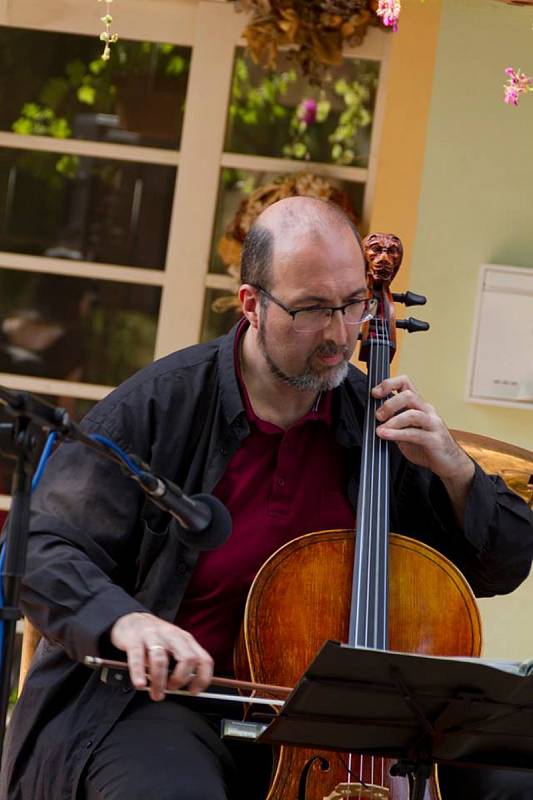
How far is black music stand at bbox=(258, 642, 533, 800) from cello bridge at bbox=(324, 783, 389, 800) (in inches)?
4.2

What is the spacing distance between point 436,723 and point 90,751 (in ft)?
1.85

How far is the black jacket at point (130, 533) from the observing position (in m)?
2.20

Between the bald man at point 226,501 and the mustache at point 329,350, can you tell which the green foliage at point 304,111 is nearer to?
the bald man at point 226,501

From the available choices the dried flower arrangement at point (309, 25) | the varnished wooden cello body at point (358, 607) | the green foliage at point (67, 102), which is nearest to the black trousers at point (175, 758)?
the varnished wooden cello body at point (358, 607)

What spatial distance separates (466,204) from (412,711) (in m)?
1.98

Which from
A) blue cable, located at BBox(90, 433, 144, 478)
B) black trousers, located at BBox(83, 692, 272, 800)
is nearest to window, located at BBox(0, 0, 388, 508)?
black trousers, located at BBox(83, 692, 272, 800)

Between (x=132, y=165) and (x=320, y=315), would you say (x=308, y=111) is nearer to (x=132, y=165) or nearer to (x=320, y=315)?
(x=132, y=165)

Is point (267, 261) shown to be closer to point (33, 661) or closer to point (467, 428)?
point (33, 661)

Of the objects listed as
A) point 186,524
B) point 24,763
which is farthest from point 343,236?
point 24,763

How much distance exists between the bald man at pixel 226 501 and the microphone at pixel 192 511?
328mm

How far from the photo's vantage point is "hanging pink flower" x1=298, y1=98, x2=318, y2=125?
156 inches

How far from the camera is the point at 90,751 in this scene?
221 centimetres

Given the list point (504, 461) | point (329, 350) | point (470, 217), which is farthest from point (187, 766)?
point (470, 217)

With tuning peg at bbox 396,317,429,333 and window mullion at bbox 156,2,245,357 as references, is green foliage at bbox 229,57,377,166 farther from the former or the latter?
tuning peg at bbox 396,317,429,333
